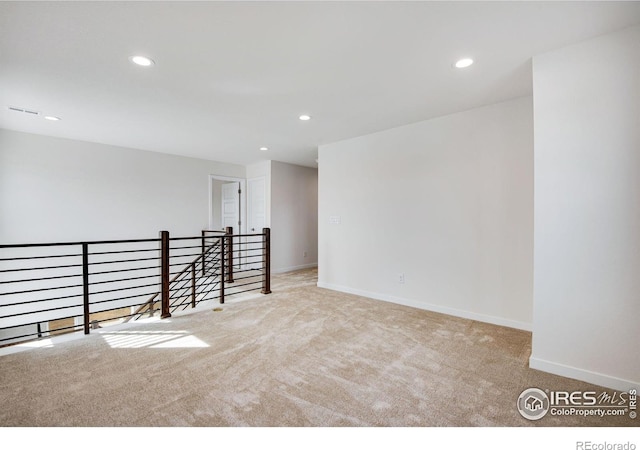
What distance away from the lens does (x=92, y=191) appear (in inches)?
189

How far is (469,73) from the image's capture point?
8.29 ft

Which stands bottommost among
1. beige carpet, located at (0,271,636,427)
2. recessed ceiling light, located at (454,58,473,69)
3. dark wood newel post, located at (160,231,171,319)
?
beige carpet, located at (0,271,636,427)

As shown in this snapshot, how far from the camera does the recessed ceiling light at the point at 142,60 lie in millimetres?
2246

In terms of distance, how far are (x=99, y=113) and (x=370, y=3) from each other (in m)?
3.30

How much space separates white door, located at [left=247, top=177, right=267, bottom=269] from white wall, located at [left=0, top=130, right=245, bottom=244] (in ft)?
3.03

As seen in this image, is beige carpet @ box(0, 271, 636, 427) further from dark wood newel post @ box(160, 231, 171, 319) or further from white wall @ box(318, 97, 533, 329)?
white wall @ box(318, 97, 533, 329)

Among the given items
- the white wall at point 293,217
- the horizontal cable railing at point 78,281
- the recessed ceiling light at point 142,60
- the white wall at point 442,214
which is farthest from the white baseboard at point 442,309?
the recessed ceiling light at point 142,60

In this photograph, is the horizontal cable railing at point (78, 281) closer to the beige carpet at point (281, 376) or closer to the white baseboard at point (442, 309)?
the beige carpet at point (281, 376)

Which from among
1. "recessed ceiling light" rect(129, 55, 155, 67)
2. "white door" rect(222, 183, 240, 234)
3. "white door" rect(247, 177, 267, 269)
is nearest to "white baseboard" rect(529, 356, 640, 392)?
"recessed ceiling light" rect(129, 55, 155, 67)

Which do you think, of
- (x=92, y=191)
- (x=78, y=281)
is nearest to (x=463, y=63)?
(x=92, y=191)

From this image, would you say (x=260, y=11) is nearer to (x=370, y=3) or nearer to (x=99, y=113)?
(x=370, y=3)

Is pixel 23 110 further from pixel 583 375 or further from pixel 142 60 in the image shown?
pixel 583 375

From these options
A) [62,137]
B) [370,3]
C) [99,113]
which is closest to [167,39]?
[370,3]

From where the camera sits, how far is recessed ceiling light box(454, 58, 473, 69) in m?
2.32
